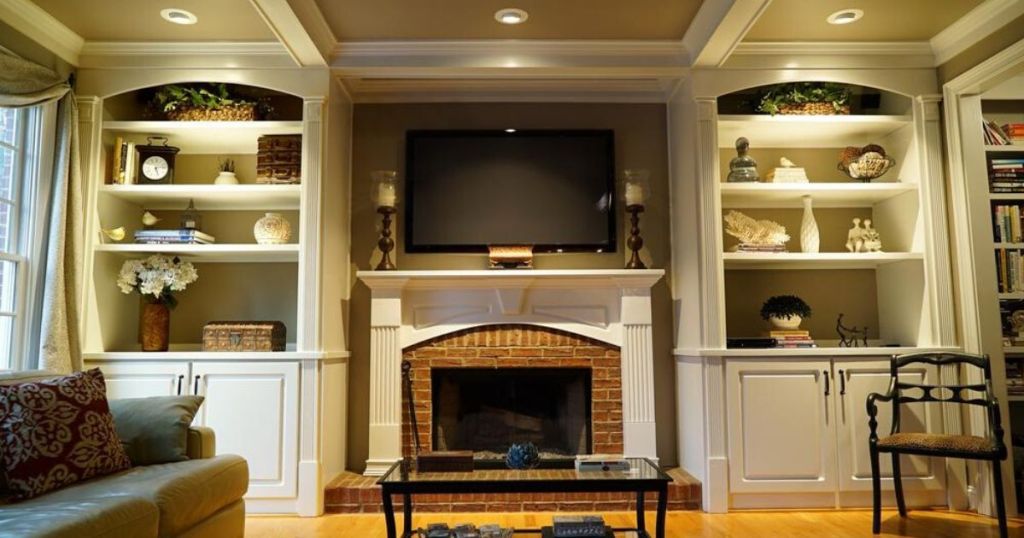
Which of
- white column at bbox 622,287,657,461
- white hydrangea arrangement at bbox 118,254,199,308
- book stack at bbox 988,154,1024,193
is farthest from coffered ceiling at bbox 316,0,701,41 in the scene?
book stack at bbox 988,154,1024,193

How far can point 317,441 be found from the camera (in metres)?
3.60

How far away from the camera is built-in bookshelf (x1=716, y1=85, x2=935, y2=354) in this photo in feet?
12.6

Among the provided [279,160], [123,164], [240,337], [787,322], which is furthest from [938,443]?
[123,164]

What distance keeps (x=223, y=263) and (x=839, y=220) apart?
3777 millimetres

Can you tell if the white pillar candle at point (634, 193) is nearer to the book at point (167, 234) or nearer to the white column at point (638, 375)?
the white column at point (638, 375)

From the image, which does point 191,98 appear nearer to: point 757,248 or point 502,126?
point 502,126

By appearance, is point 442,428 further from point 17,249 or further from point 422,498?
point 17,249

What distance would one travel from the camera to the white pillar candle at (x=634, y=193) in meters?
4.10

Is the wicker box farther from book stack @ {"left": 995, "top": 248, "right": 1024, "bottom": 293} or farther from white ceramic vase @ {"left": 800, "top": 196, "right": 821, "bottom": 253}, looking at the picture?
book stack @ {"left": 995, "top": 248, "right": 1024, "bottom": 293}

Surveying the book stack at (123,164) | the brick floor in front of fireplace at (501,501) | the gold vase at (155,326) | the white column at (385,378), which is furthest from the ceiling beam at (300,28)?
the brick floor in front of fireplace at (501,501)

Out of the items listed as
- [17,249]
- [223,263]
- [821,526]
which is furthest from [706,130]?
[17,249]

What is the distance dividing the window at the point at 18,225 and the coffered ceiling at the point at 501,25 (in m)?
1.62

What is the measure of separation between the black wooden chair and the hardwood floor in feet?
0.34

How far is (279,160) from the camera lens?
3.90m
